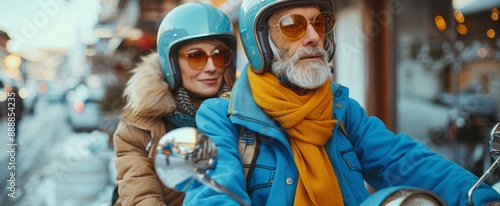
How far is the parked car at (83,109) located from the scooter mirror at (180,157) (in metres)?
7.86

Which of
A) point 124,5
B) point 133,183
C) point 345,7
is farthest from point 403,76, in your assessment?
point 124,5

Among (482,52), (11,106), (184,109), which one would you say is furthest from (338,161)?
(482,52)

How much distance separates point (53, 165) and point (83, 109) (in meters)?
2.36

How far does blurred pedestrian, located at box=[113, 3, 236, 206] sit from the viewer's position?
2.56m

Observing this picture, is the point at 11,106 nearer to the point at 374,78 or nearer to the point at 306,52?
the point at 306,52

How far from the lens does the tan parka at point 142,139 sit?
96.3 inches

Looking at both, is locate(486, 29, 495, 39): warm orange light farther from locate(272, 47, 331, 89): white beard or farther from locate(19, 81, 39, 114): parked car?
locate(19, 81, 39, 114): parked car

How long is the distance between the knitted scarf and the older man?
2.36ft

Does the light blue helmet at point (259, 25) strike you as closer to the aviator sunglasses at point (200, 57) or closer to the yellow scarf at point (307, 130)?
the yellow scarf at point (307, 130)

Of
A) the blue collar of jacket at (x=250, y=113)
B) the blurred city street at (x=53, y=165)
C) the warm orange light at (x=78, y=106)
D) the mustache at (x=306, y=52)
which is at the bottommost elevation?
the blurred city street at (x=53, y=165)

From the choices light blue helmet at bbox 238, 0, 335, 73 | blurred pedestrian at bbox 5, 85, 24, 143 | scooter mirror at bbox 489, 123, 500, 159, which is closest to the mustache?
light blue helmet at bbox 238, 0, 335, 73

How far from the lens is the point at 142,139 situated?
261 centimetres

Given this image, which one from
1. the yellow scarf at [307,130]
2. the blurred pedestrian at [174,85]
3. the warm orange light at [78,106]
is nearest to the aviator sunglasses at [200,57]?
the blurred pedestrian at [174,85]

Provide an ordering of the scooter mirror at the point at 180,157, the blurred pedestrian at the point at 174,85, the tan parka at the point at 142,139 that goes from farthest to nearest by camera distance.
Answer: the blurred pedestrian at the point at 174,85
the tan parka at the point at 142,139
the scooter mirror at the point at 180,157
